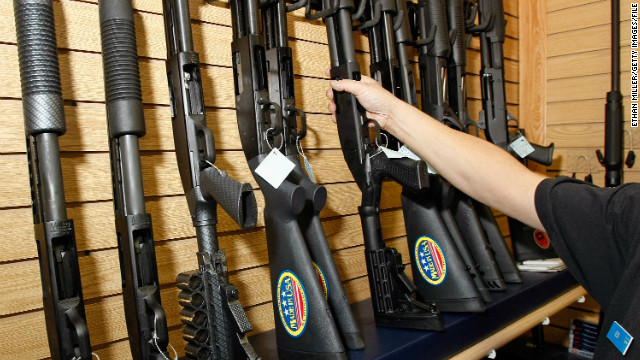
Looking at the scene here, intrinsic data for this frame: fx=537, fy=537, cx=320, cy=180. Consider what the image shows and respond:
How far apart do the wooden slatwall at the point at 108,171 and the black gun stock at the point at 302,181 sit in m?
0.22

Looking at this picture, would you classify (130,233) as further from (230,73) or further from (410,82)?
(410,82)

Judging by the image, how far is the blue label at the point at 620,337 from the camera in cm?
80

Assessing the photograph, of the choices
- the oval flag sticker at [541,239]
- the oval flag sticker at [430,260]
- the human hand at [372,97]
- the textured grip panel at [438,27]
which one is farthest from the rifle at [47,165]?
the oval flag sticker at [541,239]

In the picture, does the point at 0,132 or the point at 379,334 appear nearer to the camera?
the point at 0,132

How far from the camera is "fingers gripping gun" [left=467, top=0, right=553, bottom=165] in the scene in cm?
208

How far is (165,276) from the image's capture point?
136 cm

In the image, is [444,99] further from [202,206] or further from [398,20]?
[202,206]

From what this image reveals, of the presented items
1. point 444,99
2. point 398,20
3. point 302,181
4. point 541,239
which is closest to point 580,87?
point 541,239

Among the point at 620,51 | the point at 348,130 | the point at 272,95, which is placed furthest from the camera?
the point at 620,51

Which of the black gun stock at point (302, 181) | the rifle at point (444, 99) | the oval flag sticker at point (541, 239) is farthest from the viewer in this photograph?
the oval flag sticker at point (541, 239)

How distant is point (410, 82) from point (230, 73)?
577mm

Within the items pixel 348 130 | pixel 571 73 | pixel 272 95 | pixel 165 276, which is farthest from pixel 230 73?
pixel 571 73

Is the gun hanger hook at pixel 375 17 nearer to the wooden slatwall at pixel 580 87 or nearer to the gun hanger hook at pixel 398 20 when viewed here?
the gun hanger hook at pixel 398 20

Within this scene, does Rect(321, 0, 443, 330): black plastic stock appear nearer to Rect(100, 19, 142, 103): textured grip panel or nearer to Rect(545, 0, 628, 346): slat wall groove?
Rect(100, 19, 142, 103): textured grip panel
